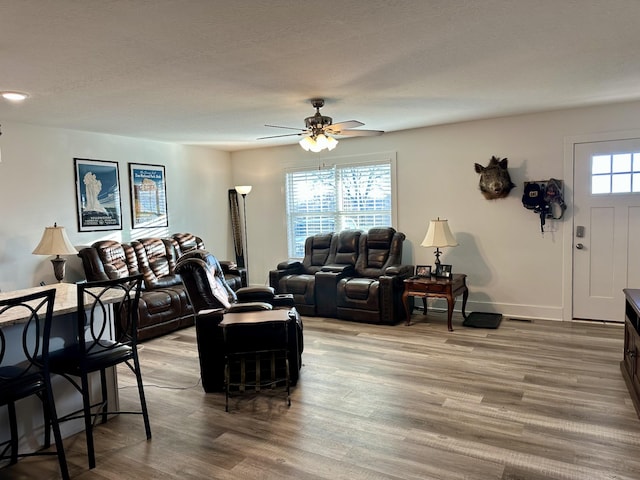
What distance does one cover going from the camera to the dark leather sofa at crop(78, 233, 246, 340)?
Answer: 490 cm

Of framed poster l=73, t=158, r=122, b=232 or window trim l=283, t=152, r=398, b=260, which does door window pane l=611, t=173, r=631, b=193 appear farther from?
framed poster l=73, t=158, r=122, b=232

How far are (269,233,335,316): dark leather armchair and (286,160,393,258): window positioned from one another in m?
0.46

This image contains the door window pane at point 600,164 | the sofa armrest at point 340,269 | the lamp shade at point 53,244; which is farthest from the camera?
the sofa armrest at point 340,269

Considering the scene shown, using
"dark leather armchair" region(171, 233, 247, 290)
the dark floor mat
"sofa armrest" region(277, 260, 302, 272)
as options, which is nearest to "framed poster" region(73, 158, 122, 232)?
"dark leather armchair" region(171, 233, 247, 290)

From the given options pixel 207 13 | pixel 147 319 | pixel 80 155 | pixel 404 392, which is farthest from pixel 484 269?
pixel 80 155

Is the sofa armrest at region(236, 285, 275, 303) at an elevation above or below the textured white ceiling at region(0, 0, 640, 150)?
below

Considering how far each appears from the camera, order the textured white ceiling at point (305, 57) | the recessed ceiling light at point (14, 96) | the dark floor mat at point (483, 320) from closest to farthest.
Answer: the textured white ceiling at point (305, 57) → the recessed ceiling light at point (14, 96) → the dark floor mat at point (483, 320)

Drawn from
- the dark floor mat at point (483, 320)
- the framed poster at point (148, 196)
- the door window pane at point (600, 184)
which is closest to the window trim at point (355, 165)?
→ the dark floor mat at point (483, 320)

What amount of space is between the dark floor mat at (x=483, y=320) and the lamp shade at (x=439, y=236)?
36.7 inches

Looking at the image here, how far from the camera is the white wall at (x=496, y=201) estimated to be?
5.10 meters

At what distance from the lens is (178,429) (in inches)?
114

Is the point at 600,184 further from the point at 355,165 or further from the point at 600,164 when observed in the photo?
the point at 355,165

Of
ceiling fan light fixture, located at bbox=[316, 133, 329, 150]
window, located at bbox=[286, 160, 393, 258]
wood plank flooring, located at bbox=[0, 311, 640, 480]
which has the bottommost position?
wood plank flooring, located at bbox=[0, 311, 640, 480]

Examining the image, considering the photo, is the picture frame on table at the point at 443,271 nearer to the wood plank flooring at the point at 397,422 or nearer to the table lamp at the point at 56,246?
the wood plank flooring at the point at 397,422
